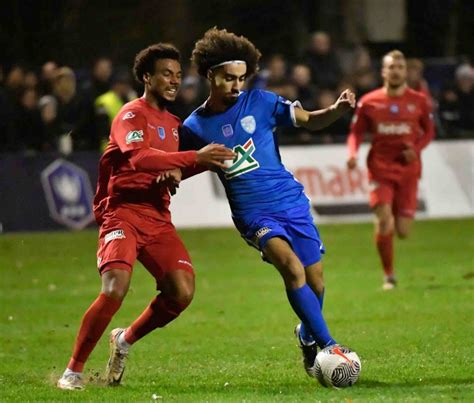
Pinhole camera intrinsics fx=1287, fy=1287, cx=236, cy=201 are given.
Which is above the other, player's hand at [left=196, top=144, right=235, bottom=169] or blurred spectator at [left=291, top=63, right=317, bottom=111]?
player's hand at [left=196, top=144, right=235, bottom=169]

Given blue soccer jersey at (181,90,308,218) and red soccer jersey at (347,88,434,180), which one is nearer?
blue soccer jersey at (181,90,308,218)

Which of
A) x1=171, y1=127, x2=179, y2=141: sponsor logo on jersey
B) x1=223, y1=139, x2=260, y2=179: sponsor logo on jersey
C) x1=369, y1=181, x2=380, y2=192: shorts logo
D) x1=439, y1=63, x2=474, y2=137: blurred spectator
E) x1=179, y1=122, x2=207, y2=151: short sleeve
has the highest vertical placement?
x1=171, y1=127, x2=179, y2=141: sponsor logo on jersey

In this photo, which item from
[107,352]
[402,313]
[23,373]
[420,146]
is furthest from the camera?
[420,146]

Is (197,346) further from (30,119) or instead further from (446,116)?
(446,116)

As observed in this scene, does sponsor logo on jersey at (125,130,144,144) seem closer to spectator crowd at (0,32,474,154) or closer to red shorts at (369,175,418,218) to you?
red shorts at (369,175,418,218)

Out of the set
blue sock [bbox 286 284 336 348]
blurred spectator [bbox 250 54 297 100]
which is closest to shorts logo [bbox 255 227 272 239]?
blue sock [bbox 286 284 336 348]

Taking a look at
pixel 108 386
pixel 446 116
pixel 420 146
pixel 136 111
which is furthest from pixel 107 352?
pixel 446 116

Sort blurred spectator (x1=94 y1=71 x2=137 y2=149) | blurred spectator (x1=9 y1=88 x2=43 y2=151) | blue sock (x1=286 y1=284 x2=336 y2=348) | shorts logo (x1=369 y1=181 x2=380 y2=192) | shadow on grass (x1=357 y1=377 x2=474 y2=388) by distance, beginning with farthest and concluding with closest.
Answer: blurred spectator (x1=9 y1=88 x2=43 y2=151)
blurred spectator (x1=94 y1=71 x2=137 y2=149)
shorts logo (x1=369 y1=181 x2=380 y2=192)
blue sock (x1=286 y1=284 x2=336 y2=348)
shadow on grass (x1=357 y1=377 x2=474 y2=388)

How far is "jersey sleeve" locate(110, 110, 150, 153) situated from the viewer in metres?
8.16

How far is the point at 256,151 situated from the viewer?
845 centimetres

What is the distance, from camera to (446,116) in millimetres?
21906

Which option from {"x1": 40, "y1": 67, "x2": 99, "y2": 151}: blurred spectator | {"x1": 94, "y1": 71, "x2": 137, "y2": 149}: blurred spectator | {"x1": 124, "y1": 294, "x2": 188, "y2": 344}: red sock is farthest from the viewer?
{"x1": 40, "y1": 67, "x2": 99, "y2": 151}: blurred spectator

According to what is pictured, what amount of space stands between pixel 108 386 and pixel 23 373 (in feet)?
3.35

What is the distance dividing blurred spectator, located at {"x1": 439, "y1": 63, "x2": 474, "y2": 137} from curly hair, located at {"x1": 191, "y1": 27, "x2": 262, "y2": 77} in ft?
44.8
